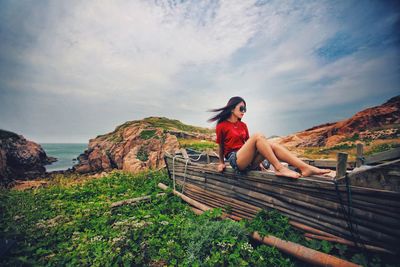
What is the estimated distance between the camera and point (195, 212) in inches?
183

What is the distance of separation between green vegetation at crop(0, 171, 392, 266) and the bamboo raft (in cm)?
19

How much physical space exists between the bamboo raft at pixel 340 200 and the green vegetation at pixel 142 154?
36.3 feet

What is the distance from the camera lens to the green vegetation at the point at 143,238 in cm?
278

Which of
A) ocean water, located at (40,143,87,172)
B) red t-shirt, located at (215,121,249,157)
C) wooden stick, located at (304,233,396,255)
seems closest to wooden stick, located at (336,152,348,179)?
wooden stick, located at (304,233,396,255)

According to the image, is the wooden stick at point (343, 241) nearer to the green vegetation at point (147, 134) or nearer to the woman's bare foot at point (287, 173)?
the woman's bare foot at point (287, 173)

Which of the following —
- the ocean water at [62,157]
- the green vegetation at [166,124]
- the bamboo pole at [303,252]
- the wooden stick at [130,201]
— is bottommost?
the ocean water at [62,157]

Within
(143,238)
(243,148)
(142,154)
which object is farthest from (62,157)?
(243,148)

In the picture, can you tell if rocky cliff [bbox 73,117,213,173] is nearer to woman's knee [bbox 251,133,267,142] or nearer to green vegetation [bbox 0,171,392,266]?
green vegetation [bbox 0,171,392,266]

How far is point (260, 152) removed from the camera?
11.2 ft

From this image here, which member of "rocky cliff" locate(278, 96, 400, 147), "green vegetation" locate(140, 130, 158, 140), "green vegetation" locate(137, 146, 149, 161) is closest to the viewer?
"green vegetation" locate(137, 146, 149, 161)

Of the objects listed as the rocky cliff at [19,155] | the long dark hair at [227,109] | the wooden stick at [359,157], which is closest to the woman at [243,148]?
the long dark hair at [227,109]

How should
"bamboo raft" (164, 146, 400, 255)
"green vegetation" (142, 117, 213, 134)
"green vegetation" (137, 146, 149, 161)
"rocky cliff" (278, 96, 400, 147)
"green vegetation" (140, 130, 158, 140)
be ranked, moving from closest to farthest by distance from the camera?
"bamboo raft" (164, 146, 400, 255), "green vegetation" (137, 146, 149, 161), "green vegetation" (140, 130, 158, 140), "rocky cliff" (278, 96, 400, 147), "green vegetation" (142, 117, 213, 134)

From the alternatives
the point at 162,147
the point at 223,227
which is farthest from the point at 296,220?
the point at 162,147

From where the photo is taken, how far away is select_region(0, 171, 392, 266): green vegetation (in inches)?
109
